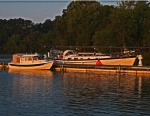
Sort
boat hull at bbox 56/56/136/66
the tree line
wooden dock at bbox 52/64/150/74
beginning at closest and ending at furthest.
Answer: wooden dock at bbox 52/64/150/74 → boat hull at bbox 56/56/136/66 → the tree line

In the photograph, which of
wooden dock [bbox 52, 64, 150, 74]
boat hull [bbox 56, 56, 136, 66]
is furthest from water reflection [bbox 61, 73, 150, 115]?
boat hull [bbox 56, 56, 136, 66]

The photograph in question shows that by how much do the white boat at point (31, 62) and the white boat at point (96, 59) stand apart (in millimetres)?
4856

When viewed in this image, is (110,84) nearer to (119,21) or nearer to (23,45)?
(119,21)

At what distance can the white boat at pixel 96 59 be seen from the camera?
70.1 metres

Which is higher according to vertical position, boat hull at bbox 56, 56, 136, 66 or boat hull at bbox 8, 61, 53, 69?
boat hull at bbox 56, 56, 136, 66

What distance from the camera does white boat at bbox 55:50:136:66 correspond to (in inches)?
2758

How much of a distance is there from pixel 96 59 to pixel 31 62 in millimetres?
10810

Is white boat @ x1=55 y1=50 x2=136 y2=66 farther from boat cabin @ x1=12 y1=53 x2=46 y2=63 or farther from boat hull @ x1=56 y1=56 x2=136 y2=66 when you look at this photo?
boat cabin @ x1=12 y1=53 x2=46 y2=63

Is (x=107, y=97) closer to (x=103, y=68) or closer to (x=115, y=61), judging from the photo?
(x=103, y=68)

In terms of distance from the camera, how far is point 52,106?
99.1 ft

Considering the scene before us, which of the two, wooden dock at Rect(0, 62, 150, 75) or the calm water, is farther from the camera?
wooden dock at Rect(0, 62, 150, 75)

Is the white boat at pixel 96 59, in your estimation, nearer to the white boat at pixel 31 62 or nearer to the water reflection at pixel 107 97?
the white boat at pixel 31 62

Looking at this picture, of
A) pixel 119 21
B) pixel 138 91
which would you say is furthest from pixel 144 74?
pixel 119 21

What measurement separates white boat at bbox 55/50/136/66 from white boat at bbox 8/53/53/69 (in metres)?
4.86
